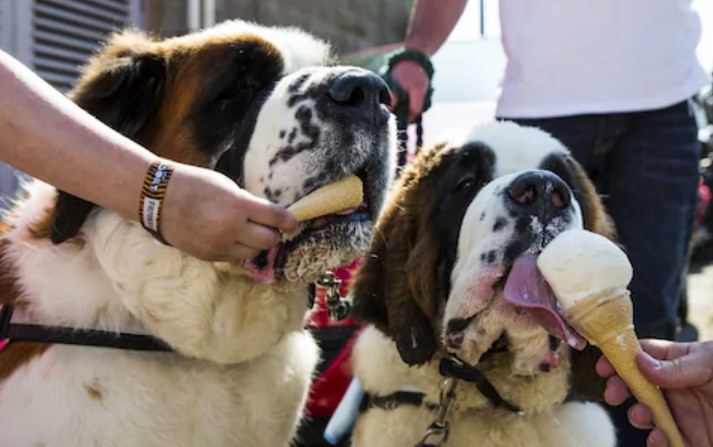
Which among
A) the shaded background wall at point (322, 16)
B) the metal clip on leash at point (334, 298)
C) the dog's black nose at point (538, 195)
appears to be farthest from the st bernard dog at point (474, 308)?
the shaded background wall at point (322, 16)

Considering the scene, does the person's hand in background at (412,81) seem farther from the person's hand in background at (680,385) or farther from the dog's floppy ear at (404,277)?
the person's hand in background at (680,385)

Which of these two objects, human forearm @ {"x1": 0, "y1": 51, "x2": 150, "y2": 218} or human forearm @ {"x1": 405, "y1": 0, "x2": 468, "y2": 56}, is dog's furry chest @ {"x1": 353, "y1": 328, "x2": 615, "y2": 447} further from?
human forearm @ {"x1": 405, "y1": 0, "x2": 468, "y2": 56}

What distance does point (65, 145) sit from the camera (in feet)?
4.77

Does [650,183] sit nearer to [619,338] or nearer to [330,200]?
[619,338]

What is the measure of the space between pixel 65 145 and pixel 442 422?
1195 mm

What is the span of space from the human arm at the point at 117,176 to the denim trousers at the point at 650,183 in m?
1.49

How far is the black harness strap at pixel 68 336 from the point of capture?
1.86 m

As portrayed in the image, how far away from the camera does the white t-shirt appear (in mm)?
2555

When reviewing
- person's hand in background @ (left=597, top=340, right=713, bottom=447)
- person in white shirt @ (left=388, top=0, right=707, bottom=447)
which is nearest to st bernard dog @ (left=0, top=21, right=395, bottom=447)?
person's hand in background @ (left=597, top=340, right=713, bottom=447)

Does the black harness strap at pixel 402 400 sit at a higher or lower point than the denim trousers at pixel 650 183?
lower

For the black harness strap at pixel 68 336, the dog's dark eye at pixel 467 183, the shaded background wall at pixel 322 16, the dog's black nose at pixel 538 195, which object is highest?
the dog's black nose at pixel 538 195

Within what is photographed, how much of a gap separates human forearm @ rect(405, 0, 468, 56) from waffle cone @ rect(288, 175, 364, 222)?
1.40 meters

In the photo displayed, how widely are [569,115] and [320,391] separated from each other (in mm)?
1271

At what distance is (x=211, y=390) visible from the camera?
1.95 m
